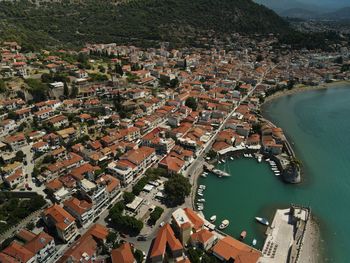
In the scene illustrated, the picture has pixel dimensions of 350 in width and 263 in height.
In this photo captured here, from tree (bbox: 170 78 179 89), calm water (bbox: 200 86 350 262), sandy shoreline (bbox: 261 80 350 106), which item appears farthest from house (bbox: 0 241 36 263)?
sandy shoreline (bbox: 261 80 350 106)

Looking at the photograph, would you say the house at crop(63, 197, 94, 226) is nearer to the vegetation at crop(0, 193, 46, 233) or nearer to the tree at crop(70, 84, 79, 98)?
the vegetation at crop(0, 193, 46, 233)

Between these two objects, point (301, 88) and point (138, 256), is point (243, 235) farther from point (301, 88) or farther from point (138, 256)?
point (301, 88)

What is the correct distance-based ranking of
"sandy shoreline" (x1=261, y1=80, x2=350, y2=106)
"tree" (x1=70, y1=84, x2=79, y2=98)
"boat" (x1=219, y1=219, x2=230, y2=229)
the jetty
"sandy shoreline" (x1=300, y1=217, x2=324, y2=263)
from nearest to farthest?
1. "sandy shoreline" (x1=300, y1=217, x2=324, y2=263)
2. "boat" (x1=219, y1=219, x2=230, y2=229)
3. the jetty
4. "tree" (x1=70, y1=84, x2=79, y2=98)
5. "sandy shoreline" (x1=261, y1=80, x2=350, y2=106)

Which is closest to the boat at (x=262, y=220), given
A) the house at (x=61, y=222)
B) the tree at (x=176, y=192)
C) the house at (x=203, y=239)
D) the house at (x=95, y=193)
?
the house at (x=203, y=239)

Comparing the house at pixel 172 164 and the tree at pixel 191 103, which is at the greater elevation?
the tree at pixel 191 103

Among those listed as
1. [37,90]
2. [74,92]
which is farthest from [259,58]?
[37,90]

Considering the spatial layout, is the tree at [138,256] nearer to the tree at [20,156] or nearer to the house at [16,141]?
the tree at [20,156]

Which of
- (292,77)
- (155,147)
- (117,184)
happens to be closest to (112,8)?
(292,77)
